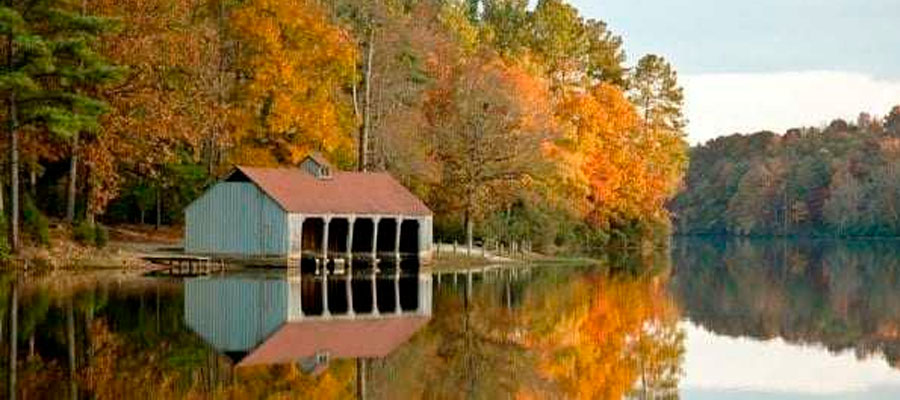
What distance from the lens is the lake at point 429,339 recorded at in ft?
67.8

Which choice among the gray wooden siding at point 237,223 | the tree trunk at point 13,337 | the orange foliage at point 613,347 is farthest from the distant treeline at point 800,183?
the tree trunk at point 13,337

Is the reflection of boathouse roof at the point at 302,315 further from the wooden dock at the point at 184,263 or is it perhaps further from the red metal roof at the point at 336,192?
the red metal roof at the point at 336,192

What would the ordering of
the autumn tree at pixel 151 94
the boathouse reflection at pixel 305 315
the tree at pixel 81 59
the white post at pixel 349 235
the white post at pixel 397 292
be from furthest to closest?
the white post at pixel 349 235, the autumn tree at pixel 151 94, the tree at pixel 81 59, the white post at pixel 397 292, the boathouse reflection at pixel 305 315

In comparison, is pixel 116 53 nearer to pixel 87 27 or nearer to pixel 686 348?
pixel 87 27

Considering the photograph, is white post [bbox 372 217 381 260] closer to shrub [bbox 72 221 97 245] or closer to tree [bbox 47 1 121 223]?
shrub [bbox 72 221 97 245]

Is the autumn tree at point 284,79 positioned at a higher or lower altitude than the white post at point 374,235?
higher

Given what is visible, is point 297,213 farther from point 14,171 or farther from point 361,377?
point 361,377

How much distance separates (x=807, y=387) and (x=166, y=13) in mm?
32867

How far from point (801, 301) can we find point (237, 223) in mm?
19073

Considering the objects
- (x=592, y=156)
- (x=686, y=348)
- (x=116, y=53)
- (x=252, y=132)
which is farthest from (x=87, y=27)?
(x=592, y=156)

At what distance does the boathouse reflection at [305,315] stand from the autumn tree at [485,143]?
15.1 meters

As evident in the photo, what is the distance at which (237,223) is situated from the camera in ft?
162

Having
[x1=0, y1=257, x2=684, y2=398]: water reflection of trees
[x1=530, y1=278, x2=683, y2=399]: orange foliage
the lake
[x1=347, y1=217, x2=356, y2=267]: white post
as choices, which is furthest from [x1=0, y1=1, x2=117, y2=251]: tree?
[x1=530, y1=278, x2=683, y2=399]: orange foliage

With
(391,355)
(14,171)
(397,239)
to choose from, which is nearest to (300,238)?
(397,239)
